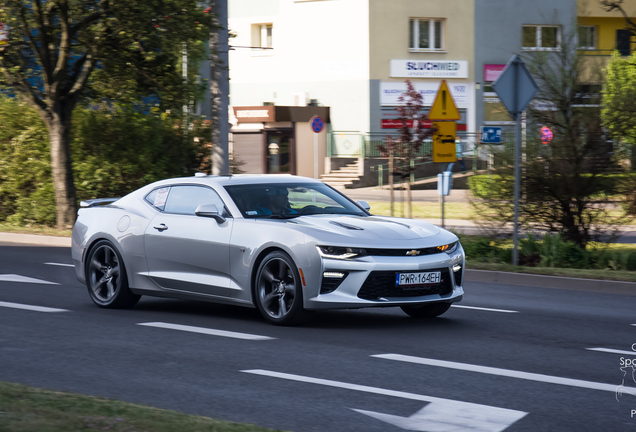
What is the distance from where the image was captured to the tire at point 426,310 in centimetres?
880

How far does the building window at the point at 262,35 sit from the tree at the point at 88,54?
30.8 metres

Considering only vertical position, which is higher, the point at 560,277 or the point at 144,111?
the point at 144,111

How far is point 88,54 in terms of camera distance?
757 inches

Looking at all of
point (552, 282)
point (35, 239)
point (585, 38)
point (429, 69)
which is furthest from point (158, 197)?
point (429, 69)

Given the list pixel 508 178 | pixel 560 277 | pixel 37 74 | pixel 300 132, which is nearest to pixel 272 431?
pixel 560 277

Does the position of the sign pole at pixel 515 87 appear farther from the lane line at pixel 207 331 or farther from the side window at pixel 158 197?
the lane line at pixel 207 331

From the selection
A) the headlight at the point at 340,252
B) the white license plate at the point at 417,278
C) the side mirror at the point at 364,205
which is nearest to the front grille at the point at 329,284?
the headlight at the point at 340,252

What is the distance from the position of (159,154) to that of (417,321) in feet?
46.8

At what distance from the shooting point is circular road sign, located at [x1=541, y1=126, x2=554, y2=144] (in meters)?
15.4

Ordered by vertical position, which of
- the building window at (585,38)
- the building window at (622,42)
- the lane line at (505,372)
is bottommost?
the lane line at (505,372)

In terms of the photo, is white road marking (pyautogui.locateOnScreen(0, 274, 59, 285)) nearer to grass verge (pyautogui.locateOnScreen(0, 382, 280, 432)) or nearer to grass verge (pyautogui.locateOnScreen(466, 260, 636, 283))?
grass verge (pyautogui.locateOnScreen(466, 260, 636, 283))

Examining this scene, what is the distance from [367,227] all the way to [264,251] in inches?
36.5

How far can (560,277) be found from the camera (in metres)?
12.4

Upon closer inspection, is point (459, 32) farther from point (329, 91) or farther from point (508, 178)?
point (508, 178)
